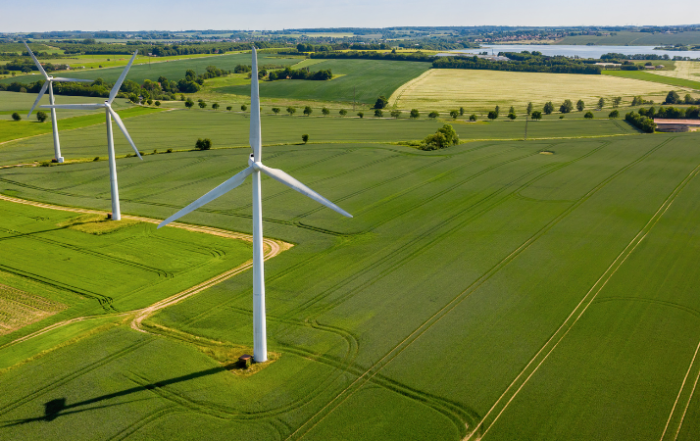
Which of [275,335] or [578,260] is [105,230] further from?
[578,260]

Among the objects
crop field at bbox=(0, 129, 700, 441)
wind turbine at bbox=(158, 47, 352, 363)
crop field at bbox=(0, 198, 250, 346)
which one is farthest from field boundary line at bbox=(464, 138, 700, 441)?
crop field at bbox=(0, 198, 250, 346)

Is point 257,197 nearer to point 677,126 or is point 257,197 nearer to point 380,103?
point 677,126

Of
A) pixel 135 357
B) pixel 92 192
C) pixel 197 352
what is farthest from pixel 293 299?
pixel 92 192

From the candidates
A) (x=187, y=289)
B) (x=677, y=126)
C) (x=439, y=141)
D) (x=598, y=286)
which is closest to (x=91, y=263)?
(x=187, y=289)

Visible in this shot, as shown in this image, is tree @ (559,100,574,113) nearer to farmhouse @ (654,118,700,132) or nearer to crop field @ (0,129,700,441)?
farmhouse @ (654,118,700,132)

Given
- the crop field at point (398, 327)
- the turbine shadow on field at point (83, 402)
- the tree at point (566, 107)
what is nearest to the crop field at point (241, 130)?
the tree at point (566, 107)

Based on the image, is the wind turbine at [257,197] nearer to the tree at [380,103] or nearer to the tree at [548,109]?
the tree at [380,103]
